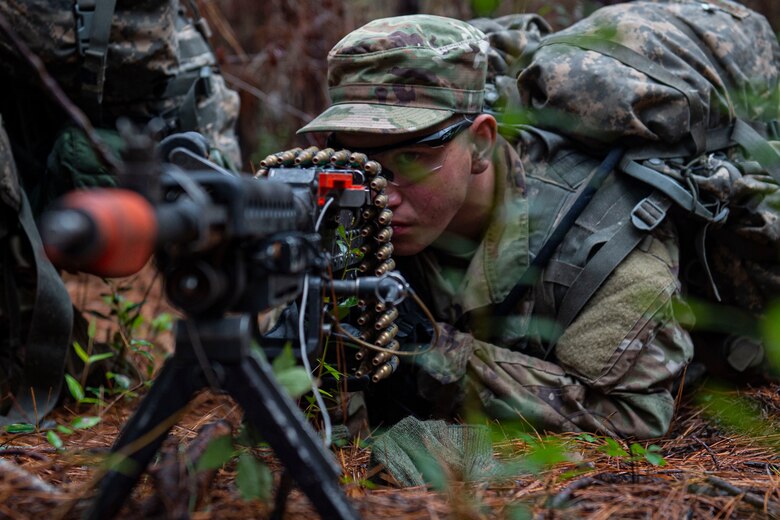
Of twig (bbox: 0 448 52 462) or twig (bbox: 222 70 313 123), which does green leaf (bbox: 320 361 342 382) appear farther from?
twig (bbox: 222 70 313 123)

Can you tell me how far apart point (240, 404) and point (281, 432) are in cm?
10

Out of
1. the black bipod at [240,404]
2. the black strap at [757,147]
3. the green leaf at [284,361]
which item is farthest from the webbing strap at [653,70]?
the black bipod at [240,404]

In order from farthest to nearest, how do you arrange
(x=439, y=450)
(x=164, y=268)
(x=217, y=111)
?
(x=217, y=111) → (x=439, y=450) → (x=164, y=268)

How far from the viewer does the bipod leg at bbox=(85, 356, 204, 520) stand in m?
1.57

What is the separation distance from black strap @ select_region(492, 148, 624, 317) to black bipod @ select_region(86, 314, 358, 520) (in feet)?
5.24

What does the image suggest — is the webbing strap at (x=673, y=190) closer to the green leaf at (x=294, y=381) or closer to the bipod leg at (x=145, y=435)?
the green leaf at (x=294, y=381)

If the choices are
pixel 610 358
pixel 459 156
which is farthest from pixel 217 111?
pixel 610 358

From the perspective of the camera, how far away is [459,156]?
298cm

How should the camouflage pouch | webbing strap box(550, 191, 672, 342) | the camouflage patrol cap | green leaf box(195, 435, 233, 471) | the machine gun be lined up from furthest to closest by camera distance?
the camouflage pouch < webbing strap box(550, 191, 672, 342) < the camouflage patrol cap < green leaf box(195, 435, 233, 471) < the machine gun

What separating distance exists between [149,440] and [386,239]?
1.23 metres

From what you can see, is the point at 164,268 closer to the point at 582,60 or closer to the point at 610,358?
the point at 610,358

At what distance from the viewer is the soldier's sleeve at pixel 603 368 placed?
286 centimetres

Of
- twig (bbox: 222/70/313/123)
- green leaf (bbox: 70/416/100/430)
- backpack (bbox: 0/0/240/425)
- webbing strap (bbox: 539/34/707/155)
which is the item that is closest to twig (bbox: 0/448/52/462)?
green leaf (bbox: 70/416/100/430)

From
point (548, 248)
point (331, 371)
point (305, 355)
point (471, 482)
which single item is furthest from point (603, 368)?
point (305, 355)
